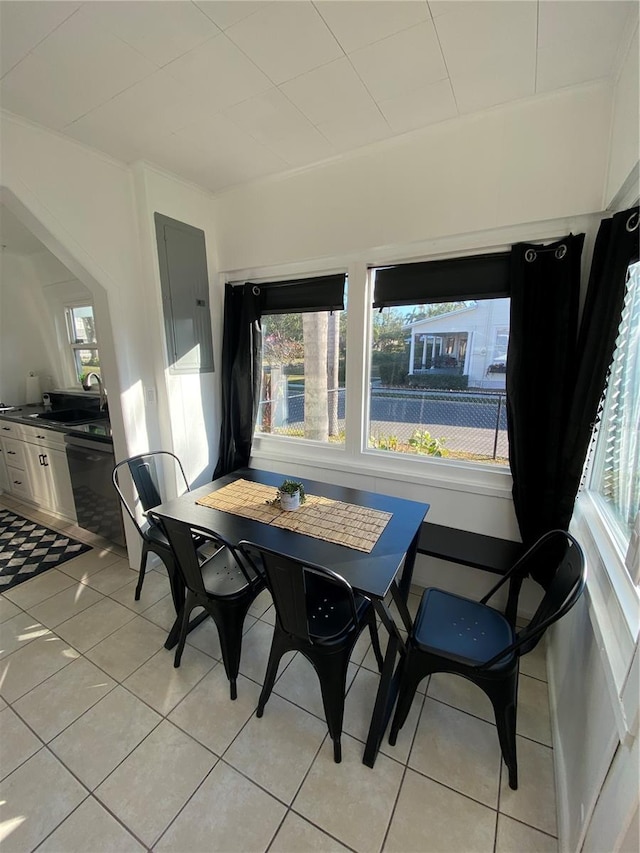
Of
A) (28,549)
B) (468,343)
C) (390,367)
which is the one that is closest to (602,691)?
(468,343)

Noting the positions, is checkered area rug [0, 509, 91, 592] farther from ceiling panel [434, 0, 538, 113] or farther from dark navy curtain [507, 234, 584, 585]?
ceiling panel [434, 0, 538, 113]

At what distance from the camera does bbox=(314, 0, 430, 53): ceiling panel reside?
1207 mm

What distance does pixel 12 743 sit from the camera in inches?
57.2

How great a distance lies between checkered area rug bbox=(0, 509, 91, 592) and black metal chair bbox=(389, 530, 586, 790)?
8.83 ft

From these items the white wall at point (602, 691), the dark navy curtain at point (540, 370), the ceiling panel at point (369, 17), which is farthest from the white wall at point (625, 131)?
the ceiling panel at point (369, 17)

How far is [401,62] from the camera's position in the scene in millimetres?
1451

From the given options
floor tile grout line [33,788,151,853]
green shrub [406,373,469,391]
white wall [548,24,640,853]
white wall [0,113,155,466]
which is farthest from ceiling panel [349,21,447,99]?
floor tile grout line [33,788,151,853]

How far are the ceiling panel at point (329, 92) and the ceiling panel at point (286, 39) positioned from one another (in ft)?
0.16

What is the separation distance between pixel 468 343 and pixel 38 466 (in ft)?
12.7

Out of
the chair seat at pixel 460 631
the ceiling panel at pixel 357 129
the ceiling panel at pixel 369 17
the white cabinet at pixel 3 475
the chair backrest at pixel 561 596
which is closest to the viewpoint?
the chair backrest at pixel 561 596

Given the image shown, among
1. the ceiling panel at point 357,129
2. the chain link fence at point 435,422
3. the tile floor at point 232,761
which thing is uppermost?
the ceiling panel at point 357,129

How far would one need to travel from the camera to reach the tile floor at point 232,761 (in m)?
1.18

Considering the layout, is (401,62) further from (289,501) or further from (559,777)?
(559,777)

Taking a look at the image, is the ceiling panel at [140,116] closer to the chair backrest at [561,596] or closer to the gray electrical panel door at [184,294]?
the gray electrical panel door at [184,294]
